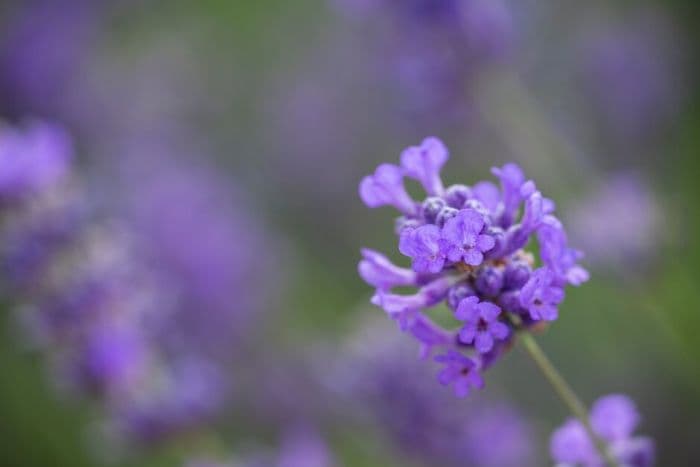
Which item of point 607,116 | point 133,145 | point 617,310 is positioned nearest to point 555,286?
point 617,310

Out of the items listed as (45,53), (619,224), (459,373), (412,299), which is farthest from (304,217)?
(459,373)

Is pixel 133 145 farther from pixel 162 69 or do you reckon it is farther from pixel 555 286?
pixel 555 286

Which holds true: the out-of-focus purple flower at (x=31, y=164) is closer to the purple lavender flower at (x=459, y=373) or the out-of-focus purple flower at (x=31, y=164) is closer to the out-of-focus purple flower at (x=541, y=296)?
the purple lavender flower at (x=459, y=373)

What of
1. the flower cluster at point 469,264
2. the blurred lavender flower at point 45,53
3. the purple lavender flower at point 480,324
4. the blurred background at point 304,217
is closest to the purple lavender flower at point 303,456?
the blurred background at point 304,217

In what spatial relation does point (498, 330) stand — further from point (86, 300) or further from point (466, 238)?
point (86, 300)

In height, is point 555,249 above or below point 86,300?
below

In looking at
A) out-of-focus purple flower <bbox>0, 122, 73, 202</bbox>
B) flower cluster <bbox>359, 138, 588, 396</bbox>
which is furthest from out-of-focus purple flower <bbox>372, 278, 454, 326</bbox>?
out-of-focus purple flower <bbox>0, 122, 73, 202</bbox>
